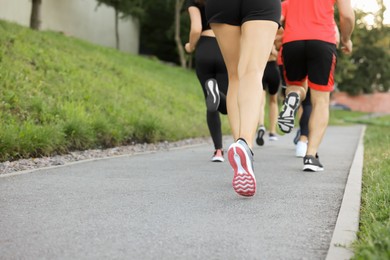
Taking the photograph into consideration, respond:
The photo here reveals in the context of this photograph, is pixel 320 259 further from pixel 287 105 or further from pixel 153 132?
pixel 153 132

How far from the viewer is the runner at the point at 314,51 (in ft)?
17.7

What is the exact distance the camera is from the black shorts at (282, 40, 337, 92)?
5391mm

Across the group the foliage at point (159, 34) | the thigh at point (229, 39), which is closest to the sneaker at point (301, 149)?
the thigh at point (229, 39)

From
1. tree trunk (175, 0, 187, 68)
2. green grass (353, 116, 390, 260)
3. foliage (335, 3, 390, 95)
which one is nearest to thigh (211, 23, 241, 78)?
green grass (353, 116, 390, 260)

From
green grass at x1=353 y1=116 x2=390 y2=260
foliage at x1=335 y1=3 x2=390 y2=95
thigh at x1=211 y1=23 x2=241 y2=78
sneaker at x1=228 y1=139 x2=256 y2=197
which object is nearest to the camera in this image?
green grass at x1=353 y1=116 x2=390 y2=260

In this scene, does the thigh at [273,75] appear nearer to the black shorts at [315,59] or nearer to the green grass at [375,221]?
the black shorts at [315,59]

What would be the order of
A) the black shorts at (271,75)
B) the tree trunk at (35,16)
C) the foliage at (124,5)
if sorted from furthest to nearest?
the foliage at (124,5)
the tree trunk at (35,16)
the black shorts at (271,75)

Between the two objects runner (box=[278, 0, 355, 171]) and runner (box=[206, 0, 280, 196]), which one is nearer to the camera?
runner (box=[206, 0, 280, 196])

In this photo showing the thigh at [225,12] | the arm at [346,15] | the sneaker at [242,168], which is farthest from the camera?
the arm at [346,15]

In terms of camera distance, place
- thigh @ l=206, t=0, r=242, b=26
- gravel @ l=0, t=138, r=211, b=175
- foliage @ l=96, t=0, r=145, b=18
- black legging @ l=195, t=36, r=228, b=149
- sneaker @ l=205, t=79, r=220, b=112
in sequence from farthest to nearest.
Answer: foliage @ l=96, t=0, r=145, b=18 < black legging @ l=195, t=36, r=228, b=149 < sneaker @ l=205, t=79, r=220, b=112 < gravel @ l=0, t=138, r=211, b=175 < thigh @ l=206, t=0, r=242, b=26

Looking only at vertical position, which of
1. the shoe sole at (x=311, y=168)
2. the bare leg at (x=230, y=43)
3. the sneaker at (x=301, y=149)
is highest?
the bare leg at (x=230, y=43)

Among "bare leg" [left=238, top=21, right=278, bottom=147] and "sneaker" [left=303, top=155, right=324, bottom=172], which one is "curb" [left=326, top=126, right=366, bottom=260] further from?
"sneaker" [left=303, top=155, right=324, bottom=172]

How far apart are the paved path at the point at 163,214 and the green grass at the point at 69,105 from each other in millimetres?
1095

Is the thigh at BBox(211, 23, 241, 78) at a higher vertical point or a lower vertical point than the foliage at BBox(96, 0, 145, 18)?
lower
